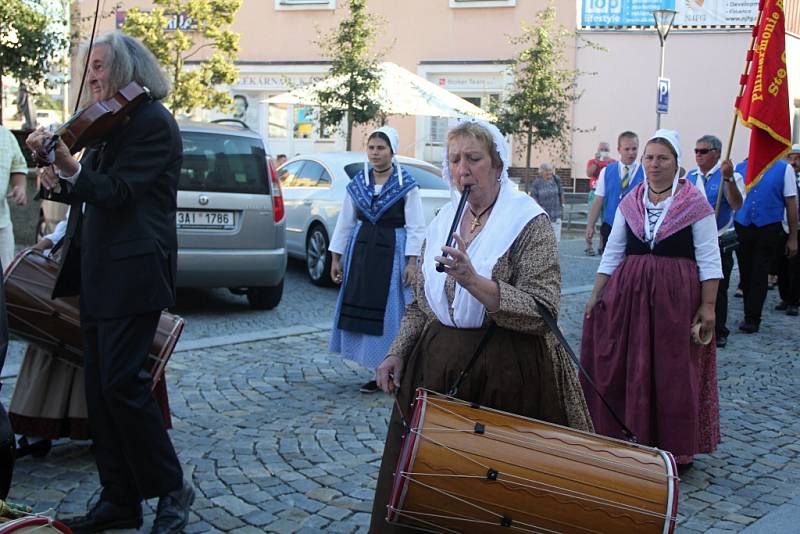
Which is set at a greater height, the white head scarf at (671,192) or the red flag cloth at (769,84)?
the red flag cloth at (769,84)

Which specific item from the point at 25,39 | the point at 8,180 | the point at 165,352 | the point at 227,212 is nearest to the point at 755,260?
the point at 227,212

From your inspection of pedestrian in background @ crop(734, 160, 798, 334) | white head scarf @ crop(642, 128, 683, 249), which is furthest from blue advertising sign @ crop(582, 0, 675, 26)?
white head scarf @ crop(642, 128, 683, 249)

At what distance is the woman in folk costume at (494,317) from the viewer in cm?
318

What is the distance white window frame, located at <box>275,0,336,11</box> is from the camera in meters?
27.8

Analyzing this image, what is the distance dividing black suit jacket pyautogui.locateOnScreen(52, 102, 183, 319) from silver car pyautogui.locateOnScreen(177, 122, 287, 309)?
502 cm

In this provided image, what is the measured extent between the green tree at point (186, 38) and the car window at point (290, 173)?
7.50 meters

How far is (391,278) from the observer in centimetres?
660

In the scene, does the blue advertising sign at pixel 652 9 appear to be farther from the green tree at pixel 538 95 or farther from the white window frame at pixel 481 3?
the green tree at pixel 538 95

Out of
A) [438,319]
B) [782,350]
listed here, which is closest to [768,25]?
[782,350]

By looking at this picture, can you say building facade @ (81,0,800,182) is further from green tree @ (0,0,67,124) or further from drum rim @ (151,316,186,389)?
drum rim @ (151,316,186,389)

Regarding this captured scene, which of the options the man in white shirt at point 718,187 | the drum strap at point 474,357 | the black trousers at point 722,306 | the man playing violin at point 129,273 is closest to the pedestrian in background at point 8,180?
the man playing violin at point 129,273

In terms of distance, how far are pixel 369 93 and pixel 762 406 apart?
1423 centimetres

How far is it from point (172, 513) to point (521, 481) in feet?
5.61

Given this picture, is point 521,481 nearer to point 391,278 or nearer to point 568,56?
point 391,278
